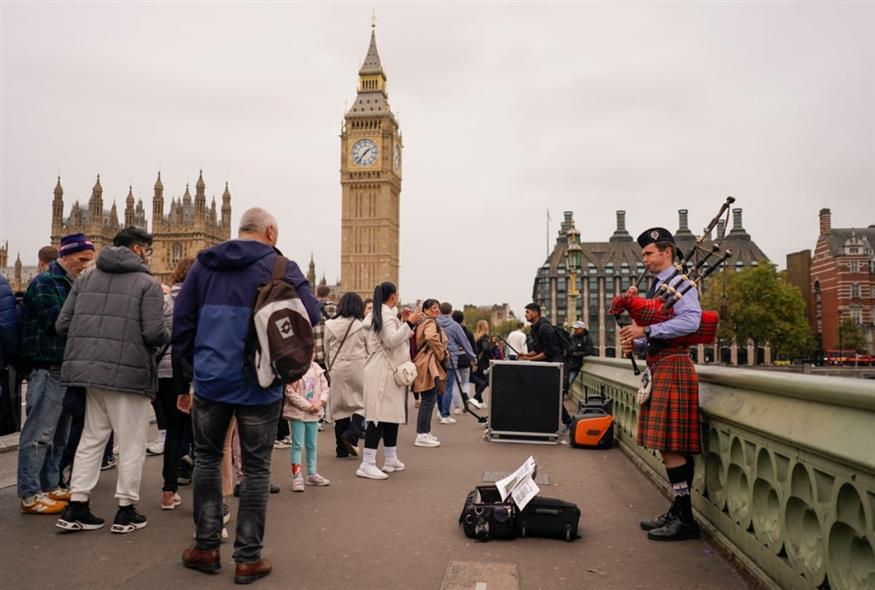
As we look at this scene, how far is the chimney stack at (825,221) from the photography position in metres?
81.8

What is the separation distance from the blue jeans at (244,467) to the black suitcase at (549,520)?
6.41 feet

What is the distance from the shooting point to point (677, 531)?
5148 mm

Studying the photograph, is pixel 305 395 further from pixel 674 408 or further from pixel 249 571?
pixel 674 408

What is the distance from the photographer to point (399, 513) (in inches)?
235

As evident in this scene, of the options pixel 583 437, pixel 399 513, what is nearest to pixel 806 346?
pixel 583 437

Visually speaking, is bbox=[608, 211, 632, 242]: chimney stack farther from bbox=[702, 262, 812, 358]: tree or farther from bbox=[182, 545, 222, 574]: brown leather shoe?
bbox=[182, 545, 222, 574]: brown leather shoe

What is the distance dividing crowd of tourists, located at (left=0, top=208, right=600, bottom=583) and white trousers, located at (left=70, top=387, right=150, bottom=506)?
0.03 feet

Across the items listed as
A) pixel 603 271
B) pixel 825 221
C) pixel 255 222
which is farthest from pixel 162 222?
pixel 255 222

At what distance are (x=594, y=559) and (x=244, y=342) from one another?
2724mm

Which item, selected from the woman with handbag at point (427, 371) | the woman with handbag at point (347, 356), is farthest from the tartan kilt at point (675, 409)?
the woman with handbag at point (427, 371)

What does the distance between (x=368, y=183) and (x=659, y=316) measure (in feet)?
388

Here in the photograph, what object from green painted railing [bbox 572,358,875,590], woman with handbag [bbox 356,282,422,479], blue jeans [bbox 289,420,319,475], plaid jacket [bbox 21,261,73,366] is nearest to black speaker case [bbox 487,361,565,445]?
woman with handbag [bbox 356,282,422,479]

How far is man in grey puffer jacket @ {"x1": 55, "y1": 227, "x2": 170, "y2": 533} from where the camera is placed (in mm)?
5219

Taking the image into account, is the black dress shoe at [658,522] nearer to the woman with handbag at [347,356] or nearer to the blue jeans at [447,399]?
the woman with handbag at [347,356]
